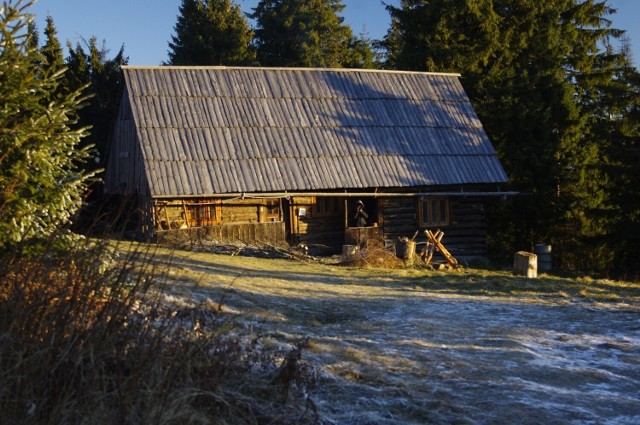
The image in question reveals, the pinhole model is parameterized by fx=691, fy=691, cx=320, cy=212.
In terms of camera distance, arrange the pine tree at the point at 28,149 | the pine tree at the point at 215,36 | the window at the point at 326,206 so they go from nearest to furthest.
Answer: the pine tree at the point at 28,149, the window at the point at 326,206, the pine tree at the point at 215,36

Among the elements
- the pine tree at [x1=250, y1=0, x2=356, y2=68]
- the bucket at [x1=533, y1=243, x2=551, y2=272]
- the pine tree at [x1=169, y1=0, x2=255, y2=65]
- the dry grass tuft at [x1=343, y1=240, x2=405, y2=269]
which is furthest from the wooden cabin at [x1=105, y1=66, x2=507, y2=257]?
the pine tree at [x1=250, y1=0, x2=356, y2=68]

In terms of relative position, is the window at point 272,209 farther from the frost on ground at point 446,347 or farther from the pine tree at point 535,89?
the pine tree at point 535,89

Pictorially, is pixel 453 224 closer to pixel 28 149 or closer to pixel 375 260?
pixel 375 260

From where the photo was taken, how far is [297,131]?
69.9ft

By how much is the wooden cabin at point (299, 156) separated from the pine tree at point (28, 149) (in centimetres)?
988

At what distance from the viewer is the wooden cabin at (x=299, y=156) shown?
765 inches

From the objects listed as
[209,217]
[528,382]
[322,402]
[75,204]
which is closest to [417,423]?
[322,402]

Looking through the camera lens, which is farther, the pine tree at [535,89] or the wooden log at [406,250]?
the pine tree at [535,89]

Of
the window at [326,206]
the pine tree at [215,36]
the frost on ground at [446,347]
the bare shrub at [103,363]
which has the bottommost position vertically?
the frost on ground at [446,347]

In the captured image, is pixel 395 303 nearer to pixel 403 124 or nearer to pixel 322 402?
pixel 322 402

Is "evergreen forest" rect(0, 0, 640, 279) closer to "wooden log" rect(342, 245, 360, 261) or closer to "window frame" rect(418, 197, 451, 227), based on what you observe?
"window frame" rect(418, 197, 451, 227)

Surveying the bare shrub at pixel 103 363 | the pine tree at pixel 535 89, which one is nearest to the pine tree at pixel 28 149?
the bare shrub at pixel 103 363

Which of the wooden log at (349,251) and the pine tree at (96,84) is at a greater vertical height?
the pine tree at (96,84)

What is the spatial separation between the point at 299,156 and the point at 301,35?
20.5 m
